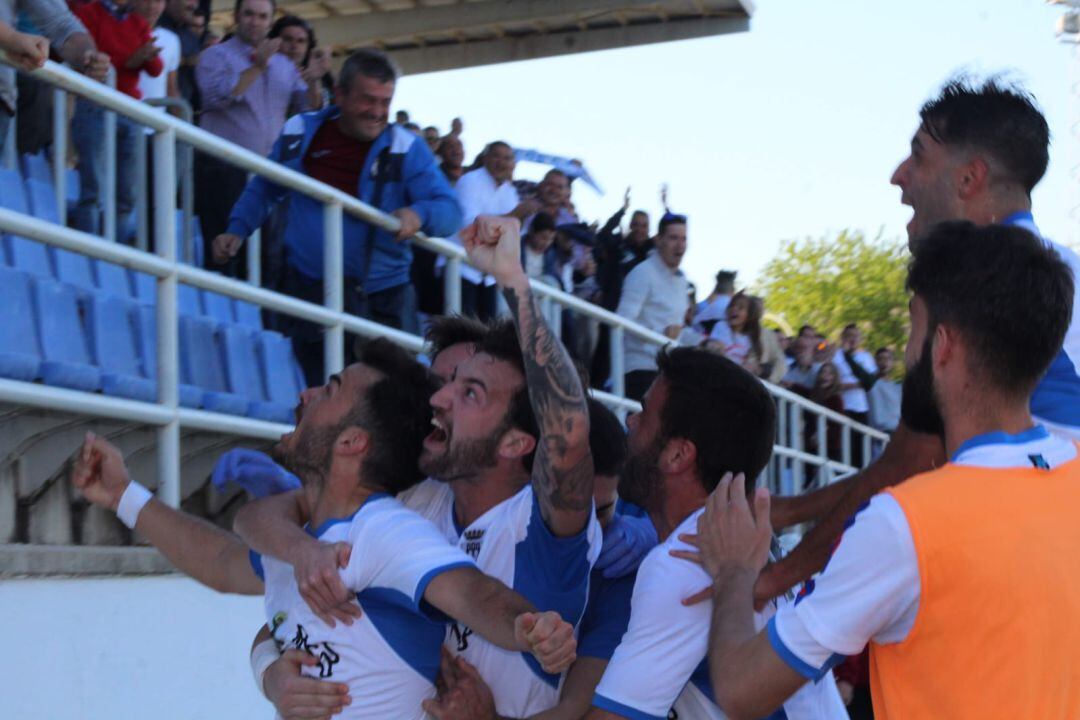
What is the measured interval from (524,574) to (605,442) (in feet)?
1.66

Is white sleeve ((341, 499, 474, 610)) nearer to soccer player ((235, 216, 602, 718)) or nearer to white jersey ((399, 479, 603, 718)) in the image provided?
soccer player ((235, 216, 602, 718))

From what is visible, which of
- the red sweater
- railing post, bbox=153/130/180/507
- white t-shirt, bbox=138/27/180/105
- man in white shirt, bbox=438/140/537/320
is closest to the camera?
railing post, bbox=153/130/180/507

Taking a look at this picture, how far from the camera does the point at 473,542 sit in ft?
12.0

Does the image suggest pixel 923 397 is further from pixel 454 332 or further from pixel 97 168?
pixel 97 168

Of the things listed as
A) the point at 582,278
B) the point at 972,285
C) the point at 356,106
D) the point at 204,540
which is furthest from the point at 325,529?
the point at 582,278

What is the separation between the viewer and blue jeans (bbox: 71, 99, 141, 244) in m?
5.33

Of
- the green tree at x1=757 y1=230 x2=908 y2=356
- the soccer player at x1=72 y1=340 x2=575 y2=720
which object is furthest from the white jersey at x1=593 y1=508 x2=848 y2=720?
the green tree at x1=757 y1=230 x2=908 y2=356

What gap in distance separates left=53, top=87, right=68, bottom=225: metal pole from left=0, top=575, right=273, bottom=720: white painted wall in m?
1.25

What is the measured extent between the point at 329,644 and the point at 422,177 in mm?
3420

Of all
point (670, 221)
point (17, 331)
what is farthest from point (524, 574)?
point (670, 221)

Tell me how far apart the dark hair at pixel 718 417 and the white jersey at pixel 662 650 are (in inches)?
12.0

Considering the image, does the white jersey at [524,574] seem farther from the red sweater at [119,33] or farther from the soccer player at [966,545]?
the red sweater at [119,33]

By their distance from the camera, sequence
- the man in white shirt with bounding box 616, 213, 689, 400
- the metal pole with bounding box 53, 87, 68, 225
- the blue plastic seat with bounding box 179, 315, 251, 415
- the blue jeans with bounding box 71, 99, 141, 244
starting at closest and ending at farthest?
the metal pole with bounding box 53, 87, 68, 225 < the blue jeans with bounding box 71, 99, 141, 244 < the blue plastic seat with bounding box 179, 315, 251, 415 < the man in white shirt with bounding box 616, 213, 689, 400

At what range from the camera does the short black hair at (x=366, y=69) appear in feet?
21.2
